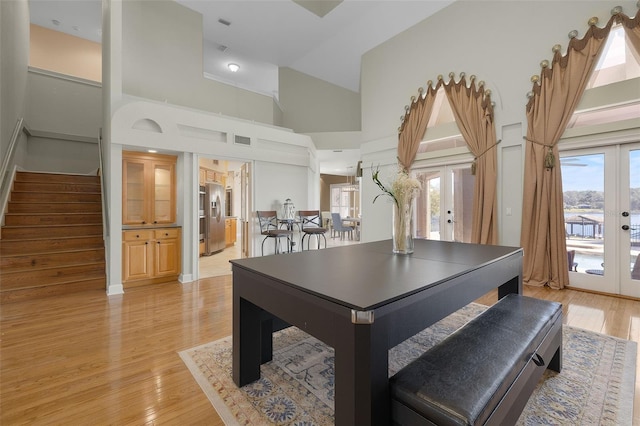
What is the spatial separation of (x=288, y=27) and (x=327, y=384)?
6706 mm

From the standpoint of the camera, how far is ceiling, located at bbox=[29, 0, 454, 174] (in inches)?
211

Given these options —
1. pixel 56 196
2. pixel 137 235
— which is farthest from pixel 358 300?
pixel 56 196

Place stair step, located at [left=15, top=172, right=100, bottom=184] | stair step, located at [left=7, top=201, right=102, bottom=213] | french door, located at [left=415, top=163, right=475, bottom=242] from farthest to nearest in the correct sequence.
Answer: french door, located at [left=415, top=163, right=475, bottom=242], stair step, located at [left=15, top=172, right=100, bottom=184], stair step, located at [left=7, top=201, right=102, bottom=213]

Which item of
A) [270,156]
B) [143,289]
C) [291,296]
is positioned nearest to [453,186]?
[270,156]

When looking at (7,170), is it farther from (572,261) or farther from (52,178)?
(572,261)

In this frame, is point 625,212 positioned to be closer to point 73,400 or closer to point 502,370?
point 502,370

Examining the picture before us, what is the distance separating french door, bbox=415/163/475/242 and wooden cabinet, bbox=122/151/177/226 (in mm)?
4514

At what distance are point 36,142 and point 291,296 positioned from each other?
739 cm

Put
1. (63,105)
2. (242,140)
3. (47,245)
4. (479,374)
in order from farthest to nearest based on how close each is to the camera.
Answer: (63,105)
(242,140)
(47,245)
(479,374)

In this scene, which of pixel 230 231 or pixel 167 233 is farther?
pixel 230 231

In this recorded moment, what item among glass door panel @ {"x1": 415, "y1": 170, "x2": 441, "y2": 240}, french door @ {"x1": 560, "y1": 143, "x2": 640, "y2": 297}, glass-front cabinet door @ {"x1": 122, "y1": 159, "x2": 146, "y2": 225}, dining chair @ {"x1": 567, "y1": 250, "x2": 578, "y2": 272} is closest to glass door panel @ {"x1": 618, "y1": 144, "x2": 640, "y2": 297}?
french door @ {"x1": 560, "y1": 143, "x2": 640, "y2": 297}

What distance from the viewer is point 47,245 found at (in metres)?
3.88

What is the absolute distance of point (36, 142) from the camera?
18.6 feet

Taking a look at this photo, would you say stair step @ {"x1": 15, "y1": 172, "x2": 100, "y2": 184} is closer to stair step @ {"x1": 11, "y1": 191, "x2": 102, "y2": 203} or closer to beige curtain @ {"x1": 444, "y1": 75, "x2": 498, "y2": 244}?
stair step @ {"x1": 11, "y1": 191, "x2": 102, "y2": 203}
